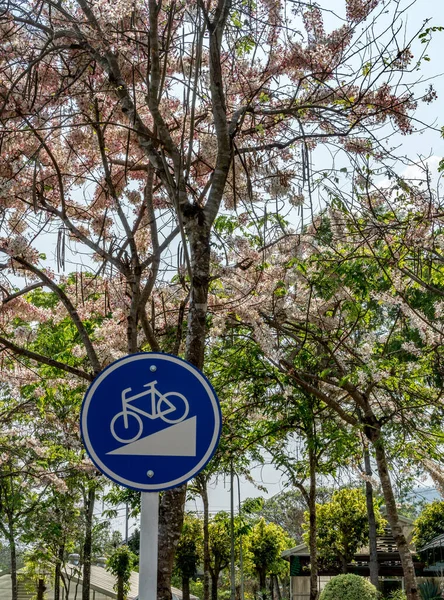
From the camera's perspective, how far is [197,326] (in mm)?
4352

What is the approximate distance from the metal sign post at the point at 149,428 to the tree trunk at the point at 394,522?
6.21m

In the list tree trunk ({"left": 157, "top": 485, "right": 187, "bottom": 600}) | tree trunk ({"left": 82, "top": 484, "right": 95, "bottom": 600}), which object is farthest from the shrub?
tree trunk ({"left": 82, "top": 484, "right": 95, "bottom": 600})

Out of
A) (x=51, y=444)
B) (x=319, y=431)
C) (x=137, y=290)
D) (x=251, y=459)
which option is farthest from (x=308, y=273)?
(x=51, y=444)

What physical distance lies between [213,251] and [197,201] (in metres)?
2.65

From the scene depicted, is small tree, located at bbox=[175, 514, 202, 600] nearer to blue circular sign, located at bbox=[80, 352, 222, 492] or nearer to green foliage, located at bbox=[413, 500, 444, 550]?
green foliage, located at bbox=[413, 500, 444, 550]

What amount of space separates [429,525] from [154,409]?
20911 millimetres

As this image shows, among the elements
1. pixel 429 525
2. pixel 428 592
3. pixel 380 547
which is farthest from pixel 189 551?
pixel 428 592

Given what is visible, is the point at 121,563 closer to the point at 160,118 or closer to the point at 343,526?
the point at 343,526

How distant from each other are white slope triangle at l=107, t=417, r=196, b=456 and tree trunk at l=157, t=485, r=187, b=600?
4.97 feet

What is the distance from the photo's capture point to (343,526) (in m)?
22.7

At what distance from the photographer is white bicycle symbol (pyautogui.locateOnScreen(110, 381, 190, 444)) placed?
2588mm

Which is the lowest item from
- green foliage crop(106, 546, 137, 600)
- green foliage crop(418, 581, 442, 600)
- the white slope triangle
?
green foliage crop(418, 581, 442, 600)

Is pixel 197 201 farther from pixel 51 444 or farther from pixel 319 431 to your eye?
pixel 51 444

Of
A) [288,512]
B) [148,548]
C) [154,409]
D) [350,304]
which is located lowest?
[148,548]
